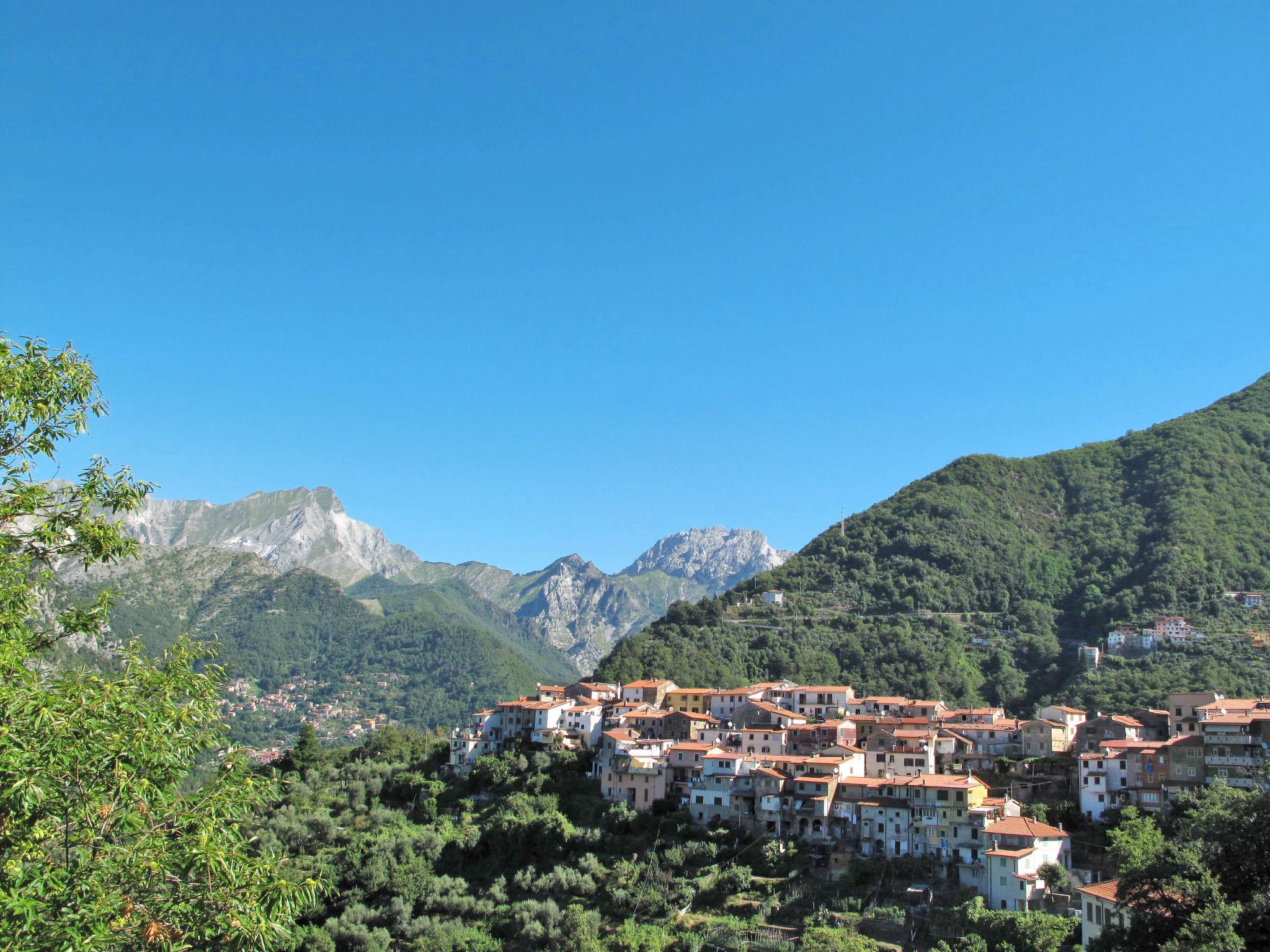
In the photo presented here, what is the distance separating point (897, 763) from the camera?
188ft

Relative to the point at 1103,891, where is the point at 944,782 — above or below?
above

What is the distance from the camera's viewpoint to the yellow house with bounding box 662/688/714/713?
73750 mm

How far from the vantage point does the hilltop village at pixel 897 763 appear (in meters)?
47.9

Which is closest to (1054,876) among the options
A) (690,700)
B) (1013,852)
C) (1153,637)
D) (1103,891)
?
(1013,852)

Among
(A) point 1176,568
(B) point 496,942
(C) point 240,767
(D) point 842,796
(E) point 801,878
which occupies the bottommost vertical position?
(B) point 496,942

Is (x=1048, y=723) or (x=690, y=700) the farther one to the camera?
(x=690, y=700)

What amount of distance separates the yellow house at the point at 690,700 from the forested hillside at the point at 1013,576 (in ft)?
51.8

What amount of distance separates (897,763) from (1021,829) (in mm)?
11901

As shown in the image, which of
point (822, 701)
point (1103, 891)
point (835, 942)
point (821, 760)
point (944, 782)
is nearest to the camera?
point (1103, 891)

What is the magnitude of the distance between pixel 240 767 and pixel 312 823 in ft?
189

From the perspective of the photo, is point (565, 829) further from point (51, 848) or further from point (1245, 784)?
point (51, 848)

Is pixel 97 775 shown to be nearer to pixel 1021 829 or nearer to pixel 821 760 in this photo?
pixel 1021 829

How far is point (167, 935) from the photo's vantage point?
28.2ft

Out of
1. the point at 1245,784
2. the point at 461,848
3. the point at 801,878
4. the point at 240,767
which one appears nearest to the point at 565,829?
the point at 461,848
